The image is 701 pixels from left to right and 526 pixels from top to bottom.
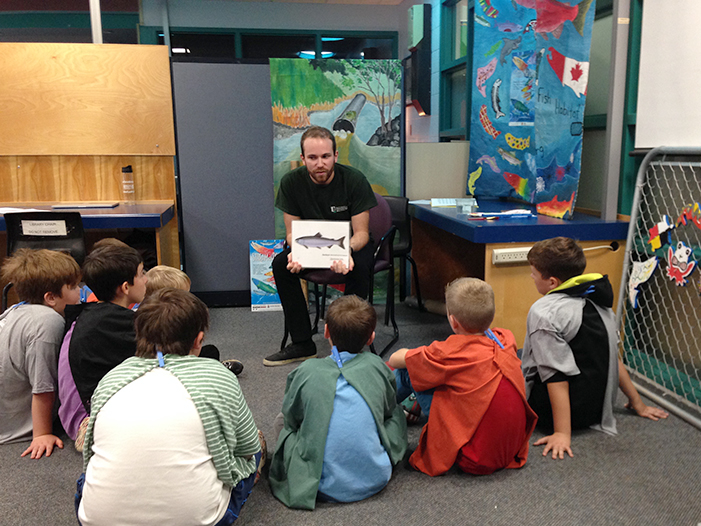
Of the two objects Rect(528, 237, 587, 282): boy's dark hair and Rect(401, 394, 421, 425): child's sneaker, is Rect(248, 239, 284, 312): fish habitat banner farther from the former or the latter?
Rect(528, 237, 587, 282): boy's dark hair

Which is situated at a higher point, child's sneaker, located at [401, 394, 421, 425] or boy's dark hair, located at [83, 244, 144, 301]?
boy's dark hair, located at [83, 244, 144, 301]

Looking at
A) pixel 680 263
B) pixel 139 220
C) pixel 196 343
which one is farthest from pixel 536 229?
pixel 139 220

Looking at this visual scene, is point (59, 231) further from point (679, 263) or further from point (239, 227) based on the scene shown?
point (679, 263)

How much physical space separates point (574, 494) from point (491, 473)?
0.82ft

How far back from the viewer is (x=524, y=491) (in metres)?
1.73

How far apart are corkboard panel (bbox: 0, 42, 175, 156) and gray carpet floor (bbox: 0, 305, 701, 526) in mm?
2141

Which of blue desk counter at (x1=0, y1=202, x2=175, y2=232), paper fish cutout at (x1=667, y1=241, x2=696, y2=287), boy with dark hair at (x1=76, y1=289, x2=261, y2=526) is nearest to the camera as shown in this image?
boy with dark hair at (x1=76, y1=289, x2=261, y2=526)

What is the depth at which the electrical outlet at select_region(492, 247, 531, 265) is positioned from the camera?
2.53 metres

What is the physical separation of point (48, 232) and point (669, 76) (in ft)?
9.45

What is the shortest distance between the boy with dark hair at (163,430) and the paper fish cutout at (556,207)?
1.95 meters

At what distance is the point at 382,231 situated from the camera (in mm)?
3312

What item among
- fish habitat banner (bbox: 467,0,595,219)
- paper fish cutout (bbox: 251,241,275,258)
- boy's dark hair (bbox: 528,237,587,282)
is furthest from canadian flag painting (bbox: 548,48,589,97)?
paper fish cutout (bbox: 251,241,275,258)

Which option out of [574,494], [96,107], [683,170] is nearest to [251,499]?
[574,494]

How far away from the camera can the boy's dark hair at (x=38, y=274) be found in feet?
6.57
